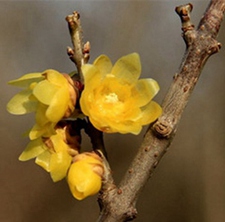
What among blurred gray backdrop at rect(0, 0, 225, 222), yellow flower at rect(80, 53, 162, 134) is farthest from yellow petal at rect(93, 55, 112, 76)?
blurred gray backdrop at rect(0, 0, 225, 222)

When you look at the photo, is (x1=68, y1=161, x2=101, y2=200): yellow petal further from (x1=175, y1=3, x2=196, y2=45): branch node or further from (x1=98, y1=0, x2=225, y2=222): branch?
(x1=175, y1=3, x2=196, y2=45): branch node

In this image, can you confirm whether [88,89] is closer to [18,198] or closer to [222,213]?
[18,198]

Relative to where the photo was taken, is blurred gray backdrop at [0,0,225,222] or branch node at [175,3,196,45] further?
blurred gray backdrop at [0,0,225,222]

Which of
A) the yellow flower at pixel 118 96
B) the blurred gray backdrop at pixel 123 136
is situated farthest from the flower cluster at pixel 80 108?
the blurred gray backdrop at pixel 123 136

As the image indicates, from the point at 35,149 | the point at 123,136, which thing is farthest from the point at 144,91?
the point at 123,136

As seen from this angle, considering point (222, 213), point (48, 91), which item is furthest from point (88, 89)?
point (222, 213)

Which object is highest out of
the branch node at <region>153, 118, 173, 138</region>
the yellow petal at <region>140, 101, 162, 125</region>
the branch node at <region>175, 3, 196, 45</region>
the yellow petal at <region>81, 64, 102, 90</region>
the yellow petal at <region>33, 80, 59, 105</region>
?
the branch node at <region>175, 3, 196, 45</region>

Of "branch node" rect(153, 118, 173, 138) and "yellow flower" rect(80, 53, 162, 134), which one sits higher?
"yellow flower" rect(80, 53, 162, 134)
